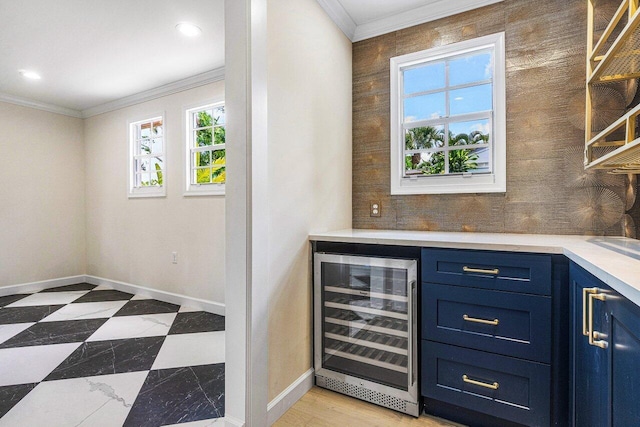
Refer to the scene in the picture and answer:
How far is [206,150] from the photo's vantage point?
3.48 m

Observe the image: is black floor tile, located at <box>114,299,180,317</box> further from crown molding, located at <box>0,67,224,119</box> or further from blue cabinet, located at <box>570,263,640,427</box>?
blue cabinet, located at <box>570,263,640,427</box>

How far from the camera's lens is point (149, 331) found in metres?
2.87

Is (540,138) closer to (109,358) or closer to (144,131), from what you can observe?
(109,358)

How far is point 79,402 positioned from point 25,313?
2335 millimetres

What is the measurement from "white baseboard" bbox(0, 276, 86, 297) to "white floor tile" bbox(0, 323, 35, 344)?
4.75 feet

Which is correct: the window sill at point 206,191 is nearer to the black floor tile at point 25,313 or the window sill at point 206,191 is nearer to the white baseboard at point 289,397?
the black floor tile at point 25,313

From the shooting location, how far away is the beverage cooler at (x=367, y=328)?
1.72 meters

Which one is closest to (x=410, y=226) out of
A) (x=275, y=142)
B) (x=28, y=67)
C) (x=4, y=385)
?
(x=275, y=142)

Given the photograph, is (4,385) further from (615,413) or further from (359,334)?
(615,413)

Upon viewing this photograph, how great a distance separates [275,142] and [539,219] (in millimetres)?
1703

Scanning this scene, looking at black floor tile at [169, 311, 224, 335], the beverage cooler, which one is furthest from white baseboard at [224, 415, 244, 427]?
black floor tile at [169, 311, 224, 335]

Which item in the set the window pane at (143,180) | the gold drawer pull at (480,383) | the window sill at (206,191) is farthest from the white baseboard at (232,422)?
the window pane at (143,180)

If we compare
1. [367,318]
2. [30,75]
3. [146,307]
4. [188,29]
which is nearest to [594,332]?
[367,318]

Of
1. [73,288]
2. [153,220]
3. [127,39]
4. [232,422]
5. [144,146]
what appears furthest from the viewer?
[73,288]
